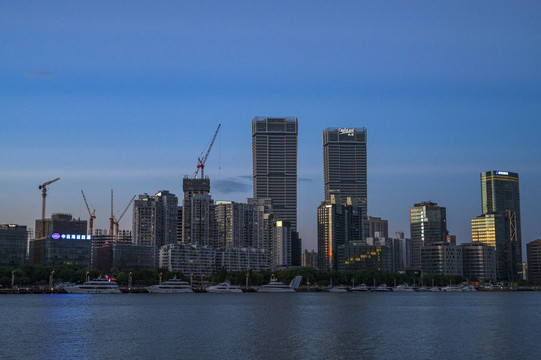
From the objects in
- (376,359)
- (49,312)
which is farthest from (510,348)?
(49,312)

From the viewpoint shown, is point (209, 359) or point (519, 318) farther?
point (519, 318)

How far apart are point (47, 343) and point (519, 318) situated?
9524 cm

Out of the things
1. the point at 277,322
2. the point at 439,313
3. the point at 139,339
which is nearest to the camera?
the point at 139,339

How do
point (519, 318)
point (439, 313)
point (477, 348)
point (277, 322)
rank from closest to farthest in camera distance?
point (477, 348) < point (277, 322) < point (519, 318) < point (439, 313)

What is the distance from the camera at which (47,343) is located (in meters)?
93.4

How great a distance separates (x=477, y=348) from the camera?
91312mm

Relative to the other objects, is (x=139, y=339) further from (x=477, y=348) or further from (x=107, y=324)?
(x=477, y=348)

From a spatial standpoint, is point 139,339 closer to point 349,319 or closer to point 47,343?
point 47,343

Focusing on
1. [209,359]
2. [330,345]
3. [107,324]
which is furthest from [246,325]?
[209,359]

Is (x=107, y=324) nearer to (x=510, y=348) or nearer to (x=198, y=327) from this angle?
(x=198, y=327)

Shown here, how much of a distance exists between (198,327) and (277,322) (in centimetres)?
1829

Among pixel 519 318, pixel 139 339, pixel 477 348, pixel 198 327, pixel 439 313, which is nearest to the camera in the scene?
pixel 477 348

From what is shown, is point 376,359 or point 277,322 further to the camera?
point 277,322

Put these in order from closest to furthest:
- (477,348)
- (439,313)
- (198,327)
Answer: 1. (477,348)
2. (198,327)
3. (439,313)
